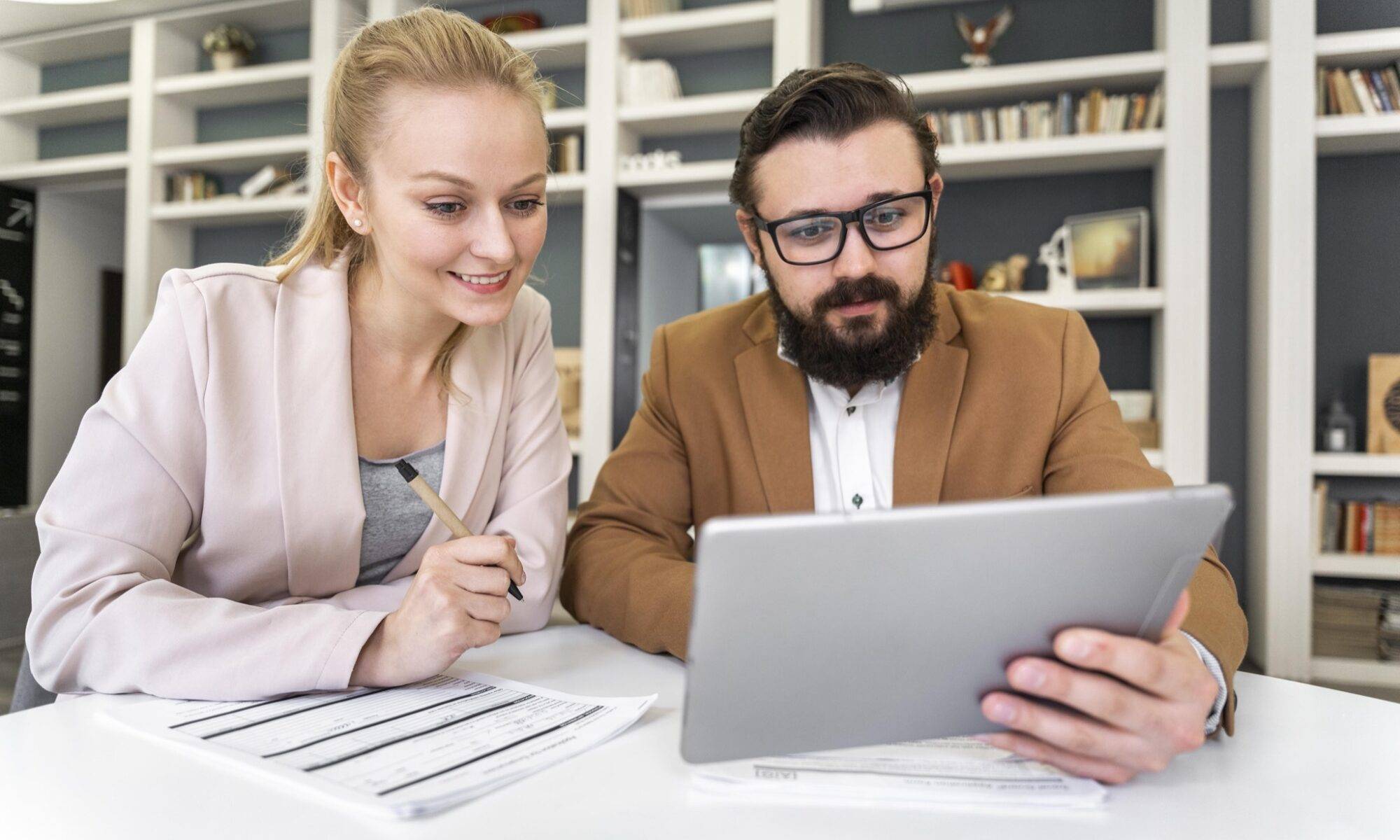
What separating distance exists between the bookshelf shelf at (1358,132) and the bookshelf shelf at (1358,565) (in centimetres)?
158

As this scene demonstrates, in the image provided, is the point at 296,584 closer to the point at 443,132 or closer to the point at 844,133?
the point at 443,132

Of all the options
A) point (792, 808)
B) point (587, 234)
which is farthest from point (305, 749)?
point (587, 234)

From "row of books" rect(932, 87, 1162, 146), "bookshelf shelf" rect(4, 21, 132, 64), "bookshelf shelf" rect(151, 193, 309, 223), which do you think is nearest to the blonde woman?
"row of books" rect(932, 87, 1162, 146)

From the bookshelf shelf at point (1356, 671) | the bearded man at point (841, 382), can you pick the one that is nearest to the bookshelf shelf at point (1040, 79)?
the bearded man at point (841, 382)

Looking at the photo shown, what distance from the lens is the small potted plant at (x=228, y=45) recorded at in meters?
4.87

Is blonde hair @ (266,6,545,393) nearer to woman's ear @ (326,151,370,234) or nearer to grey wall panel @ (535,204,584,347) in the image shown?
woman's ear @ (326,151,370,234)

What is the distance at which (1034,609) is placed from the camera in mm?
575

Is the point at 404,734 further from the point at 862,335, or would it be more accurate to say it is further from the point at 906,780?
the point at 862,335

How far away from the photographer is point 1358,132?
3285mm

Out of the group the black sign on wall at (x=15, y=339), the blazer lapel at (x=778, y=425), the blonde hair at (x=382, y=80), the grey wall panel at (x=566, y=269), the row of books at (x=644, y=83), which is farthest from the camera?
the black sign on wall at (x=15, y=339)

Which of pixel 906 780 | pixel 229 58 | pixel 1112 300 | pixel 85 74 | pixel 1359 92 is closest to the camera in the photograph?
pixel 906 780

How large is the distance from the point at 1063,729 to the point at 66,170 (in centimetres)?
615

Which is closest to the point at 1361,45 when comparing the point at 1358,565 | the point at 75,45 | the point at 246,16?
the point at 1358,565

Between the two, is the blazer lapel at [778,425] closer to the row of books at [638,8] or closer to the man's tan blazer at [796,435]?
the man's tan blazer at [796,435]
